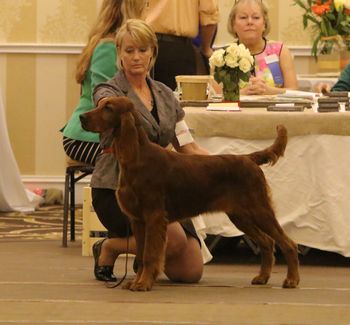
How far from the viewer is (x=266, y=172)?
555 cm

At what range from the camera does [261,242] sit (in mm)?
4812

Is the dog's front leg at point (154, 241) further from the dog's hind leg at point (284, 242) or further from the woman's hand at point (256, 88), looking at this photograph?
the woman's hand at point (256, 88)

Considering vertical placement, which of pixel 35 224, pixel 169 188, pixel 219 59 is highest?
pixel 219 59

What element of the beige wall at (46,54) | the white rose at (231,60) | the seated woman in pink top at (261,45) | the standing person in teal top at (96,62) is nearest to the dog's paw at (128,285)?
the standing person in teal top at (96,62)

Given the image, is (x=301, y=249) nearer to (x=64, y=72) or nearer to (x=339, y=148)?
(x=339, y=148)

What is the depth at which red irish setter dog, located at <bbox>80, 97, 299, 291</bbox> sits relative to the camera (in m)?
4.45

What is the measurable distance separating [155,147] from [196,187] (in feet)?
0.72

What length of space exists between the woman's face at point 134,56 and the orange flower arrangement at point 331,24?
266 centimetres

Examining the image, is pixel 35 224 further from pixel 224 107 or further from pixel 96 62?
pixel 224 107

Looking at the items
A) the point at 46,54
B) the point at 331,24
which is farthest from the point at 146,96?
the point at 46,54

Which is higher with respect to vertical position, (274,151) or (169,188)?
(274,151)

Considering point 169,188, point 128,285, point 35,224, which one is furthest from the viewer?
point 35,224

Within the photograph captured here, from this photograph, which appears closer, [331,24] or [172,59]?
[172,59]

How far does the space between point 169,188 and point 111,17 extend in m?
1.57
